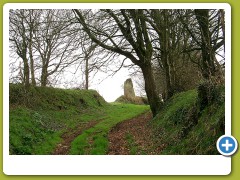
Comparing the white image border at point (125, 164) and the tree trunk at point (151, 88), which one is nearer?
the white image border at point (125, 164)

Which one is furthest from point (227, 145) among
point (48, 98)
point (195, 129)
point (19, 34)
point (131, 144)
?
point (48, 98)

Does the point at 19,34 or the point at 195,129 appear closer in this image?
the point at 195,129

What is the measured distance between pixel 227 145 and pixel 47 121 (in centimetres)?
1230

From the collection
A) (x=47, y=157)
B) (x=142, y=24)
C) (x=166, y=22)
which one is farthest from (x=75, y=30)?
(x=47, y=157)

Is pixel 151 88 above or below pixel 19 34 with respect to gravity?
below

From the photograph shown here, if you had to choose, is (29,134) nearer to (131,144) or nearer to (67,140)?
(67,140)

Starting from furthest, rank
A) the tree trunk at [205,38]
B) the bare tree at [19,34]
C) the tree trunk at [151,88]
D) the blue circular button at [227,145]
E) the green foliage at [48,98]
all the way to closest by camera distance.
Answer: the green foliage at [48,98]
the tree trunk at [151,88]
the bare tree at [19,34]
the tree trunk at [205,38]
the blue circular button at [227,145]

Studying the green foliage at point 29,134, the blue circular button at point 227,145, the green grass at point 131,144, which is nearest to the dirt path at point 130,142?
the green grass at point 131,144

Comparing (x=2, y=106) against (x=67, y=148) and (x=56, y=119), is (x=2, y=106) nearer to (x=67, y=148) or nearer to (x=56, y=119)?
(x=67, y=148)

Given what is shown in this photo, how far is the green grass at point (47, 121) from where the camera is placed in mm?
11453

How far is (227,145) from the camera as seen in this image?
5887 mm

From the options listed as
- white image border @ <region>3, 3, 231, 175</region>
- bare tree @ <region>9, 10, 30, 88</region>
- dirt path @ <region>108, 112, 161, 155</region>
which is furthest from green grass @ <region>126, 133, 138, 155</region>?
bare tree @ <region>9, 10, 30, 88</region>

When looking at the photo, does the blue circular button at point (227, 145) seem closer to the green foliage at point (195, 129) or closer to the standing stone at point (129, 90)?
the green foliage at point (195, 129)

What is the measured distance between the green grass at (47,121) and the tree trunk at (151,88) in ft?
9.24
